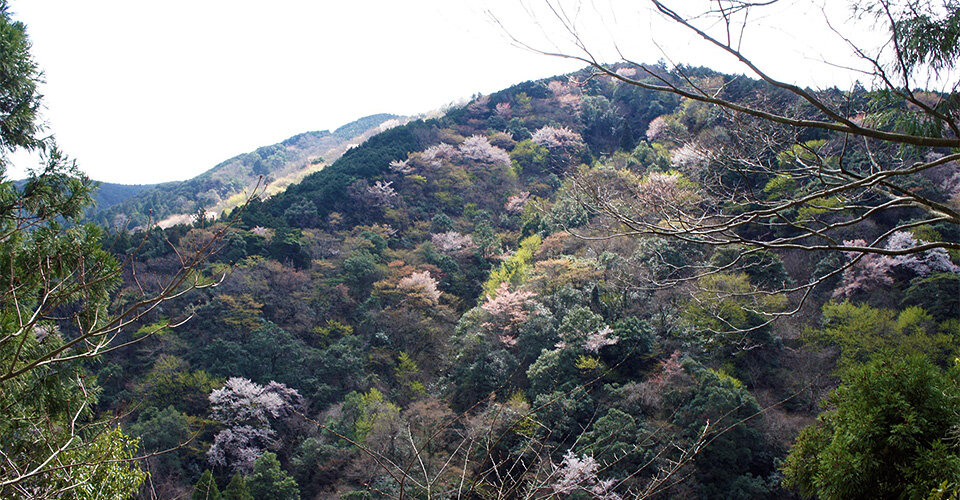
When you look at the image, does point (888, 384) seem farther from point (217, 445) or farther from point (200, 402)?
point (200, 402)

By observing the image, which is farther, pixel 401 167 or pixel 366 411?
pixel 401 167

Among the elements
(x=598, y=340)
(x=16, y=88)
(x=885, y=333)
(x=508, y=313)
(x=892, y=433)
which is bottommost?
(x=885, y=333)

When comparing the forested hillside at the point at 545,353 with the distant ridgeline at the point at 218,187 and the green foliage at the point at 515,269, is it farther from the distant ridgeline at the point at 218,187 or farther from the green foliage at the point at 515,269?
the distant ridgeline at the point at 218,187

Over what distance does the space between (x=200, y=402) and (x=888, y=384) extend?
11.3 meters

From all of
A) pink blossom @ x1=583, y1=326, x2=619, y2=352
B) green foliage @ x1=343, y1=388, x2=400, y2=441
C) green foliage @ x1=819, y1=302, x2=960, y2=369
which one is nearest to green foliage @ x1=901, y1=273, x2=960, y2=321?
green foliage @ x1=819, y1=302, x2=960, y2=369

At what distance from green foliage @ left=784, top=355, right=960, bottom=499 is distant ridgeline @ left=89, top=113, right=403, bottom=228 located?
69.5 feet

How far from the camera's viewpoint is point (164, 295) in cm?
154

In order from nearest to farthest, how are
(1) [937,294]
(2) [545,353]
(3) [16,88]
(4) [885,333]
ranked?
1. (3) [16,88]
2. (4) [885,333]
3. (1) [937,294]
4. (2) [545,353]

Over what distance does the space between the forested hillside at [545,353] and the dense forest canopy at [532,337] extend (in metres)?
0.05

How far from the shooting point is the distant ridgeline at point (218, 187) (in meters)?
24.8

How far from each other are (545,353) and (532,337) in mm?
965

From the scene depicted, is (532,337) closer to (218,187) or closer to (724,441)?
(724,441)

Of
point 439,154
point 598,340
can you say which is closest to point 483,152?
point 439,154

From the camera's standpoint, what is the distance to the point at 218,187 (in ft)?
94.7
